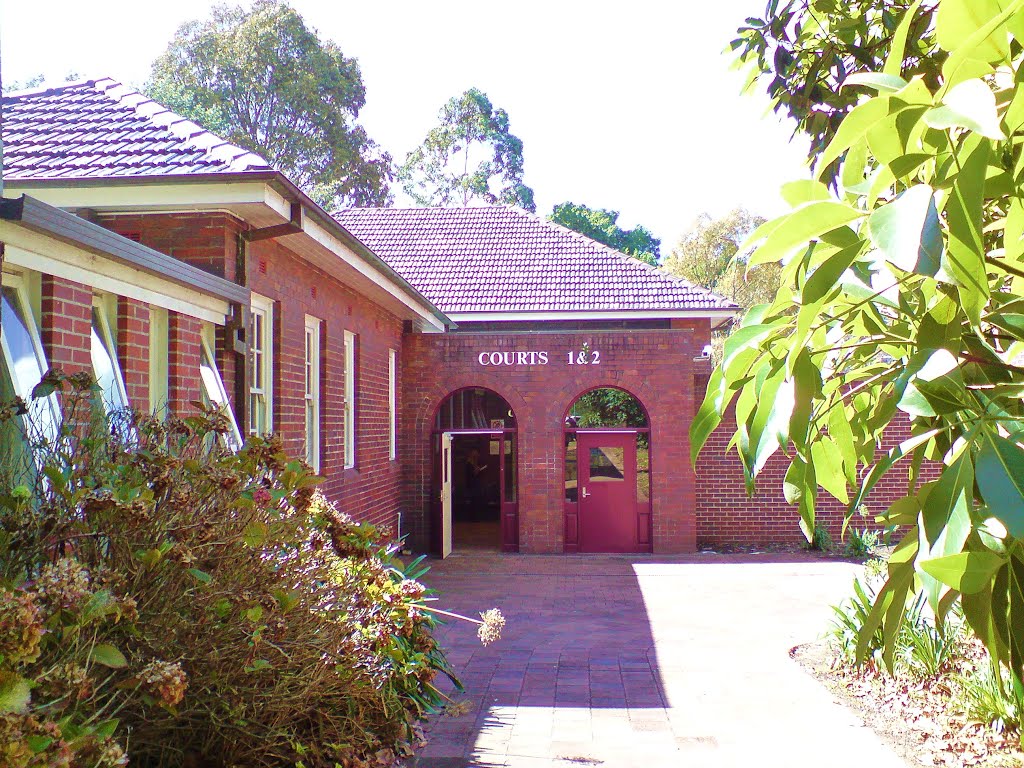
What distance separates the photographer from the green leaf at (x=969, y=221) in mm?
1225

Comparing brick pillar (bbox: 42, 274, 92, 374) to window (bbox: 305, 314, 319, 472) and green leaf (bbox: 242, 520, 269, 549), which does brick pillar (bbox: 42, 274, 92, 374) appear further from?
window (bbox: 305, 314, 319, 472)

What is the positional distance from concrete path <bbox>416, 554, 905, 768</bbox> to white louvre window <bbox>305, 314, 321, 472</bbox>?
2.54 m

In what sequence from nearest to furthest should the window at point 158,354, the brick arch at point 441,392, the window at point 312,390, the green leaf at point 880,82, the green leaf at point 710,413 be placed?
the green leaf at point 880,82, the green leaf at point 710,413, the window at point 158,354, the window at point 312,390, the brick arch at point 441,392

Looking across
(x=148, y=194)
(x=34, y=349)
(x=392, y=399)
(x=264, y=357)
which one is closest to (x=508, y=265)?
(x=392, y=399)

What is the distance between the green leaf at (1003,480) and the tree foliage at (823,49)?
311cm

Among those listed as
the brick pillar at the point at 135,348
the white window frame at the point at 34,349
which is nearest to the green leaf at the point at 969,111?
the white window frame at the point at 34,349

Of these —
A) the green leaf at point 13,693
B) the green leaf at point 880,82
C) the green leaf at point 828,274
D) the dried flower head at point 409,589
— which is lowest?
the dried flower head at point 409,589

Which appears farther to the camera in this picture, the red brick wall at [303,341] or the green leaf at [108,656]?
the red brick wall at [303,341]

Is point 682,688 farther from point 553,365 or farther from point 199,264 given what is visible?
point 553,365

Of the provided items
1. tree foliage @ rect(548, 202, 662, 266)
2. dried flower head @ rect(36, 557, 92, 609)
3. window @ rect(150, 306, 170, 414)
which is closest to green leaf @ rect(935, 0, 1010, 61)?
dried flower head @ rect(36, 557, 92, 609)

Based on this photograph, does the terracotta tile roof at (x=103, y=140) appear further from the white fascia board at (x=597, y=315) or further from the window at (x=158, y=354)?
the white fascia board at (x=597, y=315)

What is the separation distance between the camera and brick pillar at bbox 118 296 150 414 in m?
6.41

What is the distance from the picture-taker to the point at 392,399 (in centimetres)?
1667

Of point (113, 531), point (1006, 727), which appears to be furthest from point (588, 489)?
point (113, 531)
